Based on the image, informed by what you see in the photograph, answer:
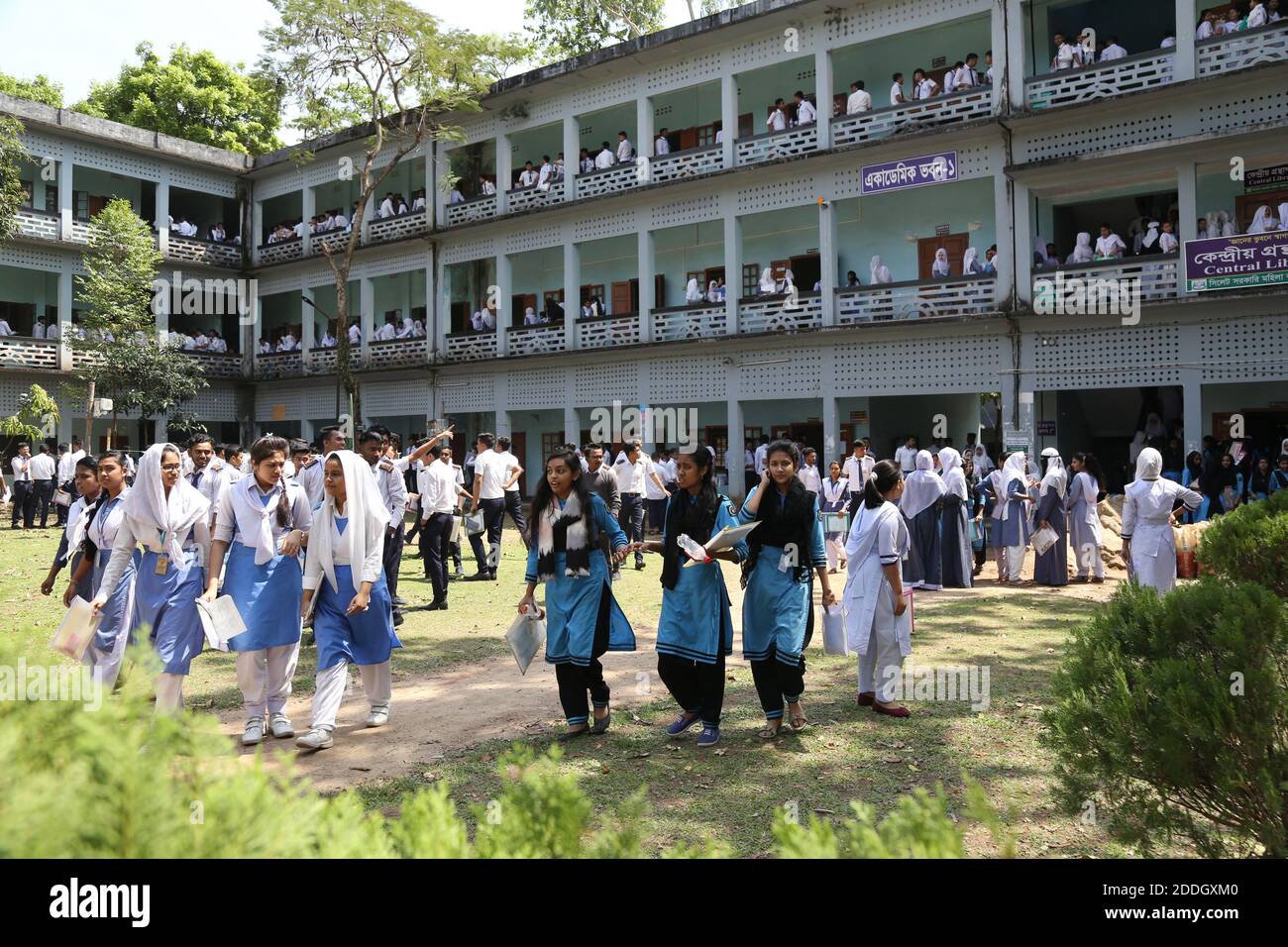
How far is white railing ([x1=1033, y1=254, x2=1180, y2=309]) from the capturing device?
1577 centimetres

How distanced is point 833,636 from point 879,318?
1364 centimetres

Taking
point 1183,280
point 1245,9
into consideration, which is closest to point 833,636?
point 1183,280

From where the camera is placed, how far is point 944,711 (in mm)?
6039

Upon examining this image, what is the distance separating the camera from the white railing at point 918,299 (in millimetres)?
17469

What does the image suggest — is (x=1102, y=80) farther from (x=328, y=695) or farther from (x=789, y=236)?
(x=328, y=695)

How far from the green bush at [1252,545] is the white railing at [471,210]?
21301mm

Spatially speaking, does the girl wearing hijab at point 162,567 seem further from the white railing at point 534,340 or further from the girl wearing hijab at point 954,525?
the white railing at point 534,340

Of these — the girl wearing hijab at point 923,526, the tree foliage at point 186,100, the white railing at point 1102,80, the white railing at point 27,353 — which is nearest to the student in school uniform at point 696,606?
the girl wearing hijab at point 923,526

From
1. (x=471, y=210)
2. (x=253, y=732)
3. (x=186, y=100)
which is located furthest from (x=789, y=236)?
(x=186, y=100)

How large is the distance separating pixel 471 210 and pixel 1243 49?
57.5ft

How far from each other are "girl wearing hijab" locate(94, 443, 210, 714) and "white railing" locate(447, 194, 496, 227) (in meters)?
20.5

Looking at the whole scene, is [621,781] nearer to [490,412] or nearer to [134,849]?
[134,849]

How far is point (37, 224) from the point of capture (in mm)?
Result: 25203

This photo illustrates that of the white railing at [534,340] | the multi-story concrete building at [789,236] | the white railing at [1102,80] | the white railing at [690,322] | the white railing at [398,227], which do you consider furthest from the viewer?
the white railing at [398,227]
